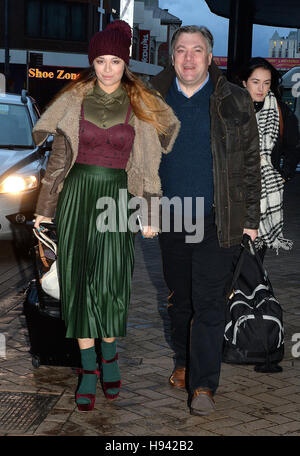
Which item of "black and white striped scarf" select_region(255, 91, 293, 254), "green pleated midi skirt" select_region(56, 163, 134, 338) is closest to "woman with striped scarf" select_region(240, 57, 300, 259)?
"black and white striped scarf" select_region(255, 91, 293, 254)

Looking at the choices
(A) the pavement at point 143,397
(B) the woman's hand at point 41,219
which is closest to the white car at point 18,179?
(A) the pavement at point 143,397

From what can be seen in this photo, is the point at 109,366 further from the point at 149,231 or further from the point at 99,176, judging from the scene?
the point at 99,176

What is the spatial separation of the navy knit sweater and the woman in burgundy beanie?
0.30 ft

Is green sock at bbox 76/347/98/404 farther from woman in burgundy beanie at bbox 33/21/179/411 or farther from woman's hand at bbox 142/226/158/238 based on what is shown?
woman's hand at bbox 142/226/158/238

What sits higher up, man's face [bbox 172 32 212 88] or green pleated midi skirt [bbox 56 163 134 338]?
man's face [bbox 172 32 212 88]

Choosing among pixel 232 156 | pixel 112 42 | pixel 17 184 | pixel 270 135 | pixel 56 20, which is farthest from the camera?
pixel 56 20

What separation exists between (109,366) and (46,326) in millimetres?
516

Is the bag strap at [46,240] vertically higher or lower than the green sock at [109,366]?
higher

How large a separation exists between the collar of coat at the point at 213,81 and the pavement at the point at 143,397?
170 centimetres

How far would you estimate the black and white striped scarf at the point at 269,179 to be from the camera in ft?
18.5

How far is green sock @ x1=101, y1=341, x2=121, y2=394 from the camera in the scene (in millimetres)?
4441

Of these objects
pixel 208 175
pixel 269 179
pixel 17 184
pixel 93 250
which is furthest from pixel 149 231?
pixel 17 184

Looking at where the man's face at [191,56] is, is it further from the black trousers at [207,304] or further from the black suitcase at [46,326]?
the black suitcase at [46,326]

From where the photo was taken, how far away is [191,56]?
4.20m
